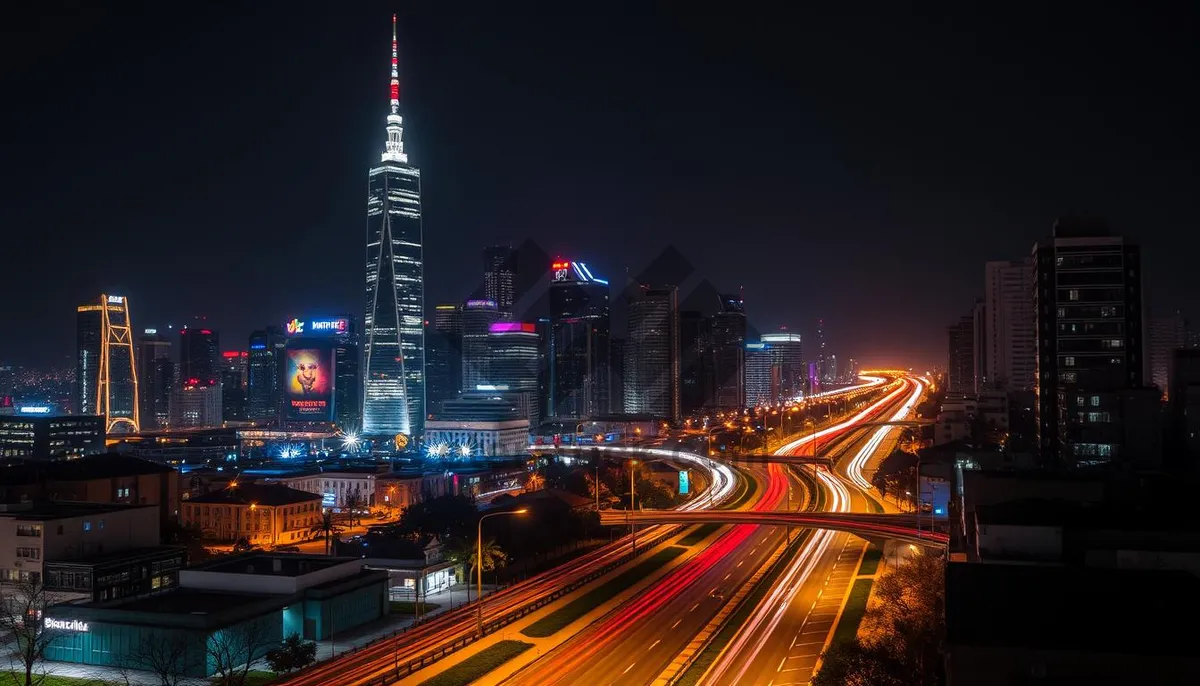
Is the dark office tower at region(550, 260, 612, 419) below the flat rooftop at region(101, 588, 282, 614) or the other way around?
the other way around

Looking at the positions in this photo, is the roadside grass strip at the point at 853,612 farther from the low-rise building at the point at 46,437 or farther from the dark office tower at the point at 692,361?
the dark office tower at the point at 692,361

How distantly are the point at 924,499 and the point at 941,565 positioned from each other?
2366cm

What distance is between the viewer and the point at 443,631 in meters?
30.1

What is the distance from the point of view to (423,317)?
125625 mm

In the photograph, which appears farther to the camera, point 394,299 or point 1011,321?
point 394,299

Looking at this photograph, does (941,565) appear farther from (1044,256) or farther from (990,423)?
(990,423)

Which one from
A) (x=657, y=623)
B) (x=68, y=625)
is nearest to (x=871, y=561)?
(x=657, y=623)

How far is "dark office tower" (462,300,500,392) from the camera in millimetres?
160000

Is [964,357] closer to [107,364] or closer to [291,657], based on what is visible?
[107,364]

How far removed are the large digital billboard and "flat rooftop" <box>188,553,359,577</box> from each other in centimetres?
10863

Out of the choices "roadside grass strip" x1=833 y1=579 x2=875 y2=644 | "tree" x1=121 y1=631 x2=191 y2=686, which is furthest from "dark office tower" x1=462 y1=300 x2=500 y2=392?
"tree" x1=121 y1=631 x2=191 y2=686

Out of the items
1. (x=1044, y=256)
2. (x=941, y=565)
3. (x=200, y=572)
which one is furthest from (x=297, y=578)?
(x=1044, y=256)

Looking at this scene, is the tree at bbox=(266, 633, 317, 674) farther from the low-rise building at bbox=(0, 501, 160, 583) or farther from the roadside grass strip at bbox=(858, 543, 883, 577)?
the roadside grass strip at bbox=(858, 543, 883, 577)

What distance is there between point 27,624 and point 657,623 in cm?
1929
